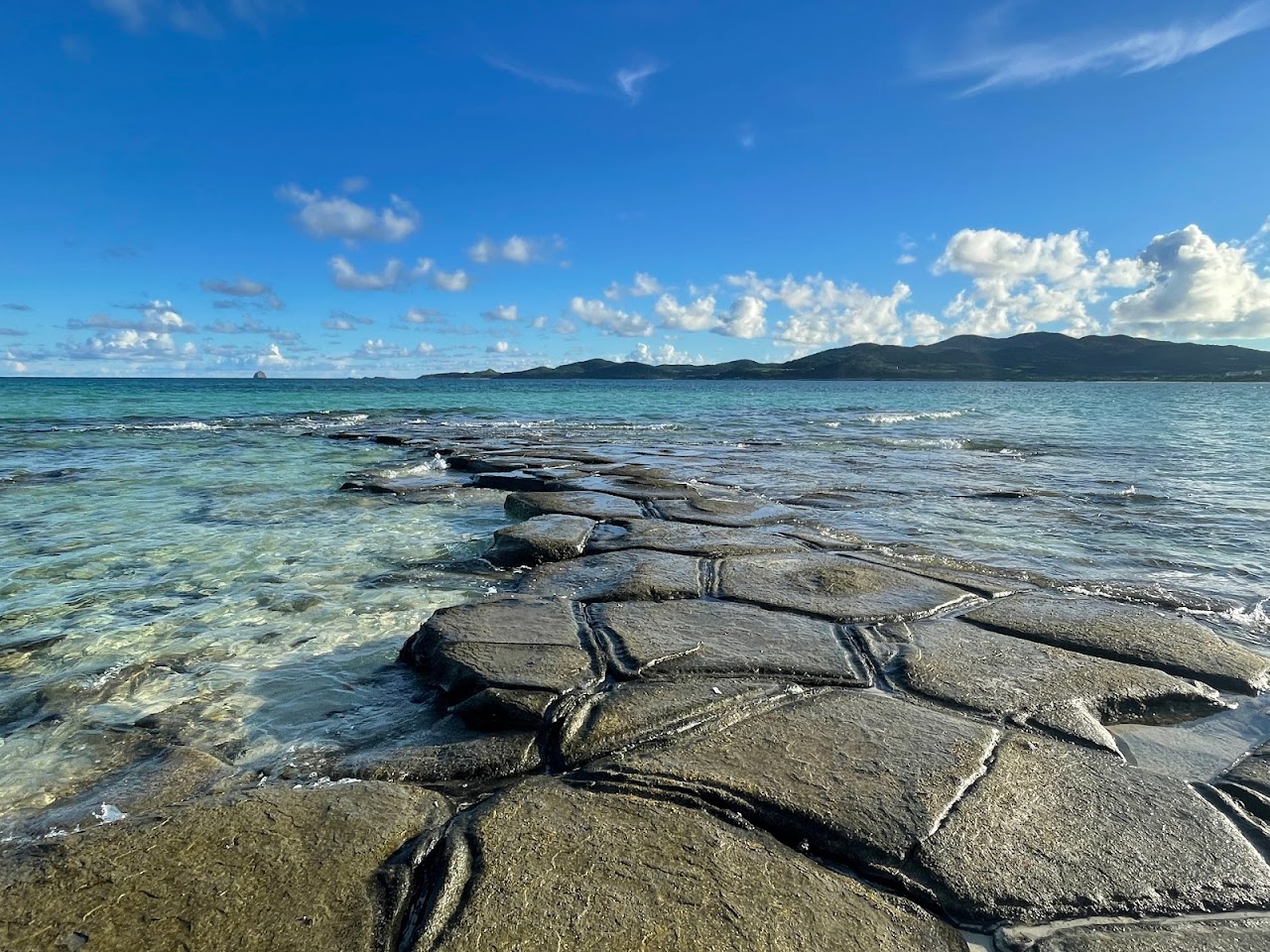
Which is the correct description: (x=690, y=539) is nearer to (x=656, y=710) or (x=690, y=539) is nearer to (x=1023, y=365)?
(x=656, y=710)

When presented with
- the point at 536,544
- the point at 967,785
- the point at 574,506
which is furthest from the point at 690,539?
the point at 967,785

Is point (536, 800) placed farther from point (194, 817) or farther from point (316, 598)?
point (316, 598)

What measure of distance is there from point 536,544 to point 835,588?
2051 mm

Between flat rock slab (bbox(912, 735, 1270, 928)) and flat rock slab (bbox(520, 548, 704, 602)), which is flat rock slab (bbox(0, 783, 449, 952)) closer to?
flat rock slab (bbox(912, 735, 1270, 928))

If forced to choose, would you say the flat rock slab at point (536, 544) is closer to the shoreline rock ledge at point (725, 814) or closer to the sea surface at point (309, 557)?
the sea surface at point (309, 557)

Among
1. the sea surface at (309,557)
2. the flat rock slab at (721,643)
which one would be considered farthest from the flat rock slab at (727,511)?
the flat rock slab at (721,643)

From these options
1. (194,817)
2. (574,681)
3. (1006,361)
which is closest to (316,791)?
(194,817)

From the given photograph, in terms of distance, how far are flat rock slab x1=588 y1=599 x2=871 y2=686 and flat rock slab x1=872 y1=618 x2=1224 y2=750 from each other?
244 millimetres

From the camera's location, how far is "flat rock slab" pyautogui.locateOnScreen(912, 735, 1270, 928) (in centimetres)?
161

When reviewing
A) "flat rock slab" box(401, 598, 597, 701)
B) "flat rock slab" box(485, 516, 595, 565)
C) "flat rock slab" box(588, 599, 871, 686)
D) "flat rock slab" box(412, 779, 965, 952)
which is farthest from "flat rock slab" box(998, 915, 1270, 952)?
"flat rock slab" box(485, 516, 595, 565)

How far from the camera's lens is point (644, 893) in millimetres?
1535

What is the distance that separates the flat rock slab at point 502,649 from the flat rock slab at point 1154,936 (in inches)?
60.9

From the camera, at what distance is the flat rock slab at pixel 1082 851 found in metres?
1.61

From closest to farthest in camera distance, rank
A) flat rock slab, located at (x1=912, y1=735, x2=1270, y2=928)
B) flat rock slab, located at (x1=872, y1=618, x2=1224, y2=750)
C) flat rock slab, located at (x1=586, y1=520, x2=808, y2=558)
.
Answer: flat rock slab, located at (x1=912, y1=735, x2=1270, y2=928)
flat rock slab, located at (x1=872, y1=618, x2=1224, y2=750)
flat rock slab, located at (x1=586, y1=520, x2=808, y2=558)
